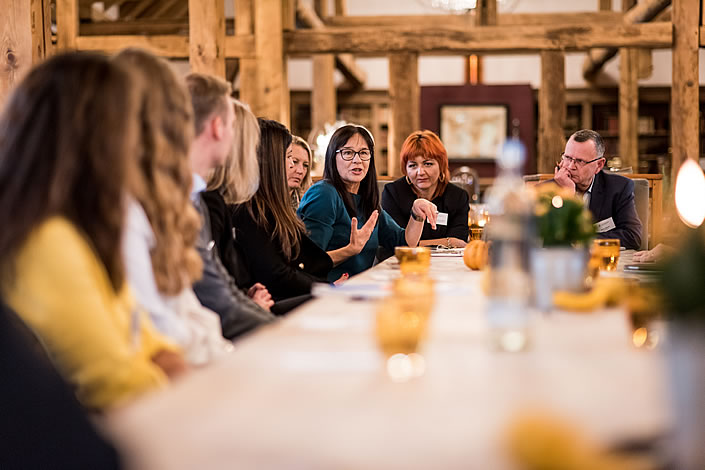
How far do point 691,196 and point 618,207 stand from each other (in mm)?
2771

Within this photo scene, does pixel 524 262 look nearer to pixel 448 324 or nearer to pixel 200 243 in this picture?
pixel 448 324

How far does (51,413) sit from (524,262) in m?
0.80

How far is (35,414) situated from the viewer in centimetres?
95

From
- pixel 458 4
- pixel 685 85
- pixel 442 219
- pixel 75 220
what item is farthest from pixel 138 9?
pixel 75 220

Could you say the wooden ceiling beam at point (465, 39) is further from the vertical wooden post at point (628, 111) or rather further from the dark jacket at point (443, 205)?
the vertical wooden post at point (628, 111)

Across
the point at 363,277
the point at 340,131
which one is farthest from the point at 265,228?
the point at 340,131

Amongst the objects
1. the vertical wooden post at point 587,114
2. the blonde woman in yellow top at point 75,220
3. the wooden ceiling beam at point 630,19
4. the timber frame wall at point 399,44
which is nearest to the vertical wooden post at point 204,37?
the timber frame wall at point 399,44

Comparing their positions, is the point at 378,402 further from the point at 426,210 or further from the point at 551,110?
the point at 551,110

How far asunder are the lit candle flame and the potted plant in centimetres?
31

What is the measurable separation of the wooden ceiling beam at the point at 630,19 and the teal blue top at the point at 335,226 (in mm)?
5276

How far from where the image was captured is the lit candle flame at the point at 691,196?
1.18 m

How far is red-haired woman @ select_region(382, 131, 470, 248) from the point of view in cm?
420

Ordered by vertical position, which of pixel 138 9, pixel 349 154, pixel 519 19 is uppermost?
pixel 138 9

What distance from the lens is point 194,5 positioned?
628 cm
